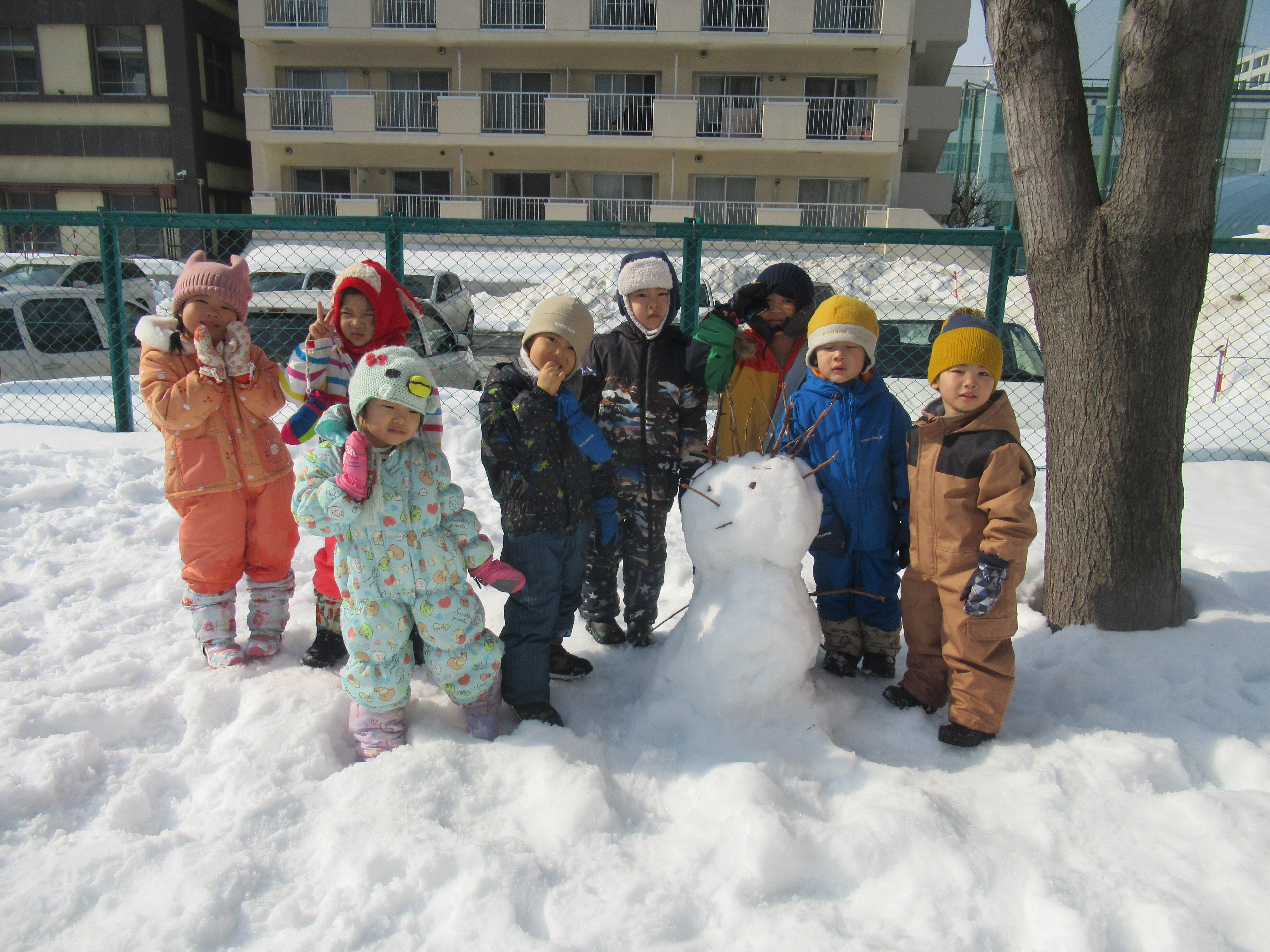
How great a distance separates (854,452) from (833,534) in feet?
1.01

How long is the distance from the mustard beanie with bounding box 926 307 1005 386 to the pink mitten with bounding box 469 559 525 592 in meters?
1.47

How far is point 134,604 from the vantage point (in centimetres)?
332

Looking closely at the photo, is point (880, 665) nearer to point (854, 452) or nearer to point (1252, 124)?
point (854, 452)

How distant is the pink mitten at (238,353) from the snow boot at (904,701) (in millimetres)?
2632

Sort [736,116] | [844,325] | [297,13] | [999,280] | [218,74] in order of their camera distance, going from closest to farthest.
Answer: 1. [844,325]
2. [999,280]
3. [736,116]
4. [297,13]
5. [218,74]

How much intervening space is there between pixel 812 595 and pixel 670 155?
64.6 feet

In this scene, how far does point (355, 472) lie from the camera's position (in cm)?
229

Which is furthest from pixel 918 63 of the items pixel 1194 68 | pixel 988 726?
pixel 988 726

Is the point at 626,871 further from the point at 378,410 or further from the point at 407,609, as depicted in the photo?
the point at 378,410

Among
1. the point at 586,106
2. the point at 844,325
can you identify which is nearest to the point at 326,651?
the point at 844,325

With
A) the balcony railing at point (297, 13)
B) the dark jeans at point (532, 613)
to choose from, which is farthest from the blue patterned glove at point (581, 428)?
the balcony railing at point (297, 13)

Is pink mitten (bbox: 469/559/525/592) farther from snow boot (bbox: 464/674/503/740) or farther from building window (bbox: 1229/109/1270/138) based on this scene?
building window (bbox: 1229/109/1270/138)

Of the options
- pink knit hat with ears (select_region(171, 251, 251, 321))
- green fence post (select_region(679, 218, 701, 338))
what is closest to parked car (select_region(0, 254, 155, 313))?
green fence post (select_region(679, 218, 701, 338))

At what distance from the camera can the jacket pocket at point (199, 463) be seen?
111 inches
